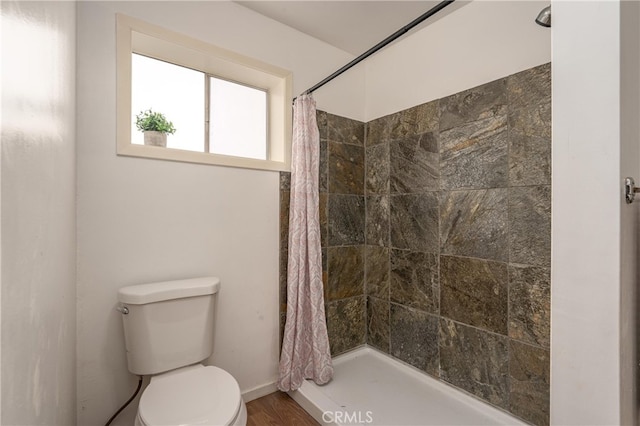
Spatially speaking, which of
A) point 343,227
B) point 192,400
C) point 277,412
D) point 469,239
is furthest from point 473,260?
point 192,400

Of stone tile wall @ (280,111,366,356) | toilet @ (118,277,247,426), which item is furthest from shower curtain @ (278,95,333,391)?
toilet @ (118,277,247,426)

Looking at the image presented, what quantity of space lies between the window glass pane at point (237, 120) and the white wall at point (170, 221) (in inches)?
11.4

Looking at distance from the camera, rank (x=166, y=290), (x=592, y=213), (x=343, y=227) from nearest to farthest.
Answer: (x=592, y=213) → (x=166, y=290) → (x=343, y=227)

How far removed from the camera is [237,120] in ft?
6.84

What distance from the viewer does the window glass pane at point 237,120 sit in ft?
6.49

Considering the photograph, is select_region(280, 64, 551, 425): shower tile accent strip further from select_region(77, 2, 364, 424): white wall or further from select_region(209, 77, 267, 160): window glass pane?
select_region(209, 77, 267, 160): window glass pane

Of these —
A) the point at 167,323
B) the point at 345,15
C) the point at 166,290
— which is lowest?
the point at 167,323

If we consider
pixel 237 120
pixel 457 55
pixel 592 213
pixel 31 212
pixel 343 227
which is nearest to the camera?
pixel 31 212

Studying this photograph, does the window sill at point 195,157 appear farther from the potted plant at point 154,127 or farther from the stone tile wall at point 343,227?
the stone tile wall at point 343,227

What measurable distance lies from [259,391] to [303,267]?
84cm

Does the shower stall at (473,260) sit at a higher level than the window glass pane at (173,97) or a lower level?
lower

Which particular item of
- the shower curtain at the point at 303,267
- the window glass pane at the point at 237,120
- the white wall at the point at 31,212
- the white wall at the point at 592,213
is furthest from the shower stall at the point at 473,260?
the white wall at the point at 31,212

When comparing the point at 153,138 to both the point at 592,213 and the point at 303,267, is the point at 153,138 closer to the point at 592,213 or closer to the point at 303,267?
the point at 303,267

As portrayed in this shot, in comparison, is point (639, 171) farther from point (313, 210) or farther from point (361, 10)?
point (361, 10)
